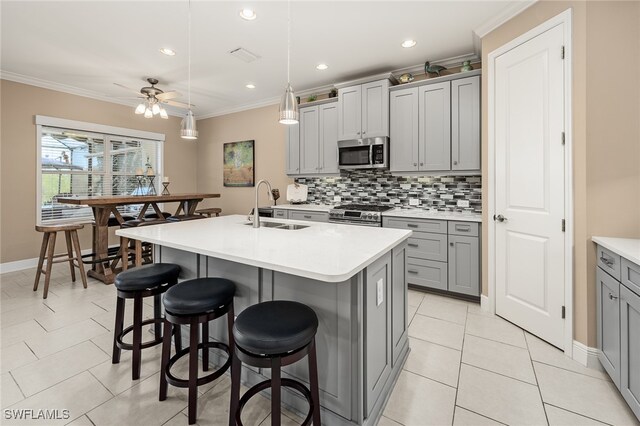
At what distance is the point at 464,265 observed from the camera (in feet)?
10.2

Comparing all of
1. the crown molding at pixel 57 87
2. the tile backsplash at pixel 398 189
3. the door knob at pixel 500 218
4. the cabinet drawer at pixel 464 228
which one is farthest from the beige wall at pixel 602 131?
the crown molding at pixel 57 87

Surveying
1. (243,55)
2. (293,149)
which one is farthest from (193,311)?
(293,149)

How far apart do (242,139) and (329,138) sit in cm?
226

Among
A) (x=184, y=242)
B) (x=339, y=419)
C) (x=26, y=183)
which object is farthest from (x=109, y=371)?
(x=26, y=183)

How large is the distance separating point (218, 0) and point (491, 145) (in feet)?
9.13

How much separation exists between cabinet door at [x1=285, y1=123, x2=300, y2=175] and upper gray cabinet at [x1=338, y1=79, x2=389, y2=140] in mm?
822

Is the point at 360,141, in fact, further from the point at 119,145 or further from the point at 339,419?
the point at 119,145

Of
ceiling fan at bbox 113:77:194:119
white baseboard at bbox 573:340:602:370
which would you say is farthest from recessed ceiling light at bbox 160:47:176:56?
white baseboard at bbox 573:340:602:370

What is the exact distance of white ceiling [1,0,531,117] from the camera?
8.54ft

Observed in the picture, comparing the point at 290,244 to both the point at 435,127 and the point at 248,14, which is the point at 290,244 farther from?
the point at 435,127

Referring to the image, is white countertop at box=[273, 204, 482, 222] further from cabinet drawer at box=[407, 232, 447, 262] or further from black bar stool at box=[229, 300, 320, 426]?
black bar stool at box=[229, 300, 320, 426]

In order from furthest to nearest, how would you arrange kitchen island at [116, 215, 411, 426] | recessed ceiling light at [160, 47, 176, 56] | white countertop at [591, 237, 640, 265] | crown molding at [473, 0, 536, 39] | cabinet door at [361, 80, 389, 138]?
cabinet door at [361, 80, 389, 138] → recessed ceiling light at [160, 47, 176, 56] → crown molding at [473, 0, 536, 39] → white countertop at [591, 237, 640, 265] → kitchen island at [116, 215, 411, 426]

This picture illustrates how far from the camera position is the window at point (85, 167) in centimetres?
450

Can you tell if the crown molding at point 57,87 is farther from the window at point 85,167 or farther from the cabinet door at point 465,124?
the cabinet door at point 465,124
